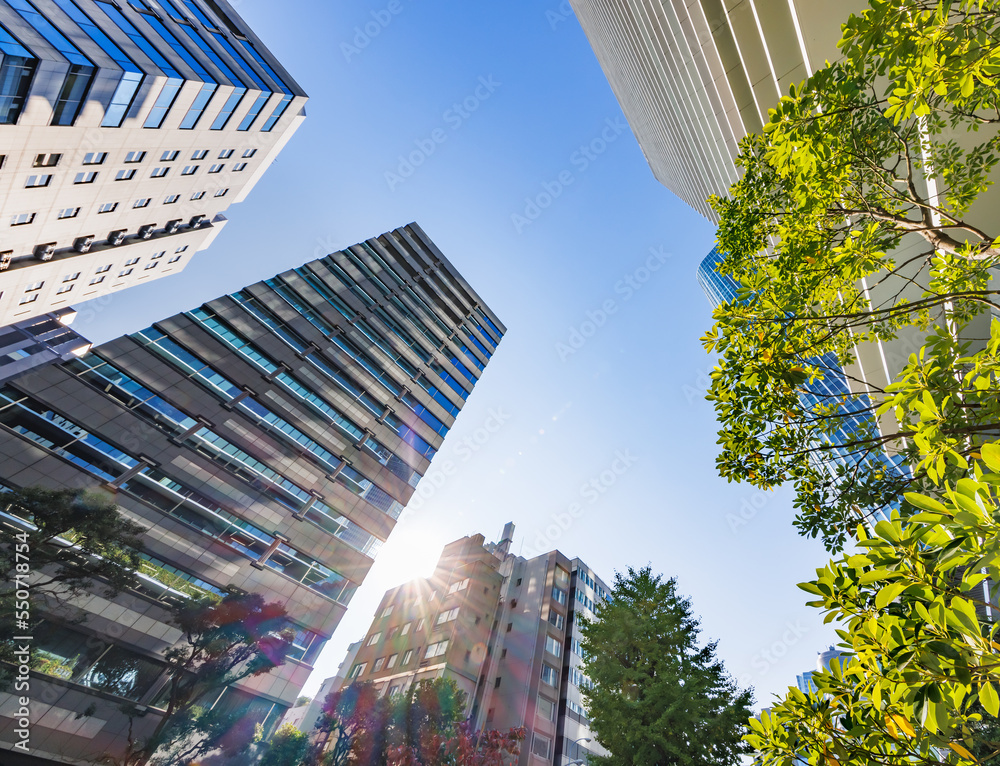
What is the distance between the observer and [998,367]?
264 centimetres

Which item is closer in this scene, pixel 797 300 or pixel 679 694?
pixel 797 300

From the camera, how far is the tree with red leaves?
15148mm

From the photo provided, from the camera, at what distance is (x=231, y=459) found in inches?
908

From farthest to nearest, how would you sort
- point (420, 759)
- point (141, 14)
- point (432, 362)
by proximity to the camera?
point (432, 362), point (141, 14), point (420, 759)

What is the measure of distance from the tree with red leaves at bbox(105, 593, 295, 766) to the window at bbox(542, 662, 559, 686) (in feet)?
56.6

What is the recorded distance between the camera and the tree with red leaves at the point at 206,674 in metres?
15.1

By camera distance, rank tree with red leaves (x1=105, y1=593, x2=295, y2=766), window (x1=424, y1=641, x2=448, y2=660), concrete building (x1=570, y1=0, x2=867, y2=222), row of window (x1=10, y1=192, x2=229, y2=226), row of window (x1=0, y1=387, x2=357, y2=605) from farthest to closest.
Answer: window (x1=424, y1=641, x2=448, y2=660), row of window (x1=10, y1=192, x2=229, y2=226), row of window (x1=0, y1=387, x2=357, y2=605), tree with red leaves (x1=105, y1=593, x2=295, y2=766), concrete building (x1=570, y1=0, x2=867, y2=222)

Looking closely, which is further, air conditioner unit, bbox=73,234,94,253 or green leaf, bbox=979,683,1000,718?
air conditioner unit, bbox=73,234,94,253

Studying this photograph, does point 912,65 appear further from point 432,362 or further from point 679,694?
point 432,362

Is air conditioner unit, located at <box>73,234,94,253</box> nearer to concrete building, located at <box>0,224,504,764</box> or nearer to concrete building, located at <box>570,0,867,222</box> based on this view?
concrete building, located at <box>0,224,504,764</box>

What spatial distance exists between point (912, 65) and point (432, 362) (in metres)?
37.2

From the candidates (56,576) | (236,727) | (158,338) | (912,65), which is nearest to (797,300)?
(912,65)

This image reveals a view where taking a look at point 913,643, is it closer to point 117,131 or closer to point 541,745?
point 541,745

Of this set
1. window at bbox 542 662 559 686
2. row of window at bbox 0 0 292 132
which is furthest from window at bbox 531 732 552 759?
row of window at bbox 0 0 292 132
